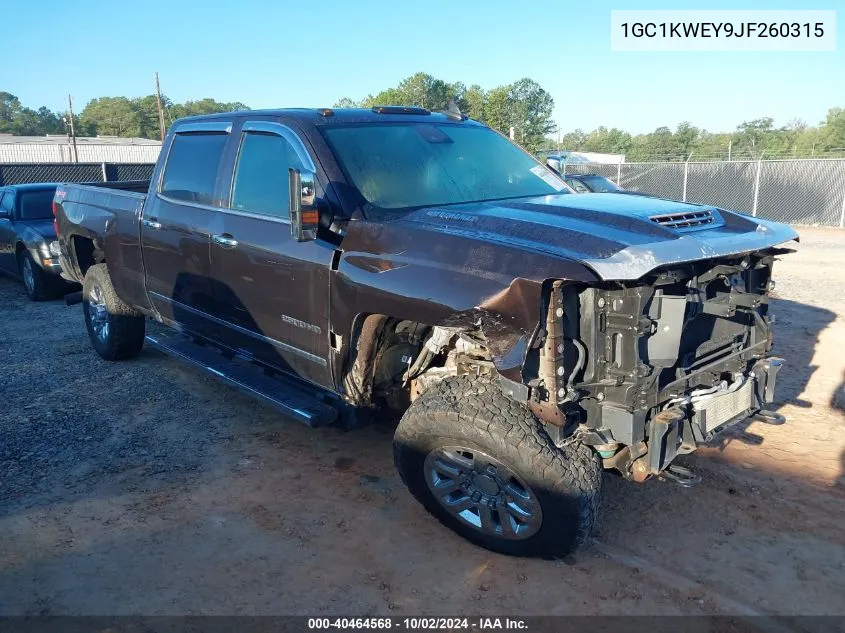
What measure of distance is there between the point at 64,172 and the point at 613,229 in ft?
67.8

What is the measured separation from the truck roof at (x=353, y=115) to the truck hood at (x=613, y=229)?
2.98ft

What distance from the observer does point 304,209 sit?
3518 mm

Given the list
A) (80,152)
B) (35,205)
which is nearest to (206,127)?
(35,205)

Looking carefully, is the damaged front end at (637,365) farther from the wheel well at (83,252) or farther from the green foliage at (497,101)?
the green foliage at (497,101)

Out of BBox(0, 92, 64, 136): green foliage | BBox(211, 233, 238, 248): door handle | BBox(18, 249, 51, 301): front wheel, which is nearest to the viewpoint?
BBox(211, 233, 238, 248): door handle

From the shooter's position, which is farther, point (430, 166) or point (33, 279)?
point (33, 279)

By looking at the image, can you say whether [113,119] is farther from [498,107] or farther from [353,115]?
[353,115]

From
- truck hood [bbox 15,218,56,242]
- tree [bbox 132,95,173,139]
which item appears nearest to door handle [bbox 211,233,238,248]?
truck hood [bbox 15,218,56,242]

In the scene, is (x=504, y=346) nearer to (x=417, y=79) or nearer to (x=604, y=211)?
(x=604, y=211)

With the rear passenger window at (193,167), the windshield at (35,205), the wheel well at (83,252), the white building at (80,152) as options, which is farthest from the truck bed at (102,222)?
the white building at (80,152)

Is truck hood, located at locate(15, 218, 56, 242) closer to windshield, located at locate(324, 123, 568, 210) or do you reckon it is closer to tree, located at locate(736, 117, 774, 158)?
windshield, located at locate(324, 123, 568, 210)

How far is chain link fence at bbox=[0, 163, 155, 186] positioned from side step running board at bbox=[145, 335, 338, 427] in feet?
50.5

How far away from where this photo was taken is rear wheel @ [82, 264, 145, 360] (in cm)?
627

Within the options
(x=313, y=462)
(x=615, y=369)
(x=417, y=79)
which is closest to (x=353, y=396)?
(x=313, y=462)
